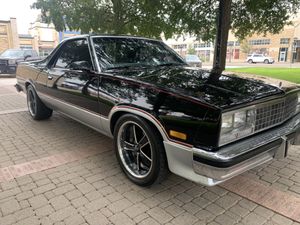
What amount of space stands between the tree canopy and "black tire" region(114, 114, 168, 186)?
5003 millimetres

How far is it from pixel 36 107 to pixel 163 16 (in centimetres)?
443

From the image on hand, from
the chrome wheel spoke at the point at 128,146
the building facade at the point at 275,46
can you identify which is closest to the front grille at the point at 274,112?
the chrome wheel spoke at the point at 128,146

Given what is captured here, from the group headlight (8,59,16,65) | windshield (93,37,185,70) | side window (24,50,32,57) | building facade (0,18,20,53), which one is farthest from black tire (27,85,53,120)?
building facade (0,18,20,53)

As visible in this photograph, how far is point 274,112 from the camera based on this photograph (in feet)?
9.07

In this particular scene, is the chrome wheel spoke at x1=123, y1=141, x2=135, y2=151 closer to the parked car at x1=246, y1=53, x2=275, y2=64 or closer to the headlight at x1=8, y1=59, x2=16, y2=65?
the headlight at x1=8, y1=59, x2=16, y2=65

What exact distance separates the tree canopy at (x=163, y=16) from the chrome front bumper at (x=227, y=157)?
5515 millimetres

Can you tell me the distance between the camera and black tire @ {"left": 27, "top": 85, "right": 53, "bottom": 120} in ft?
18.2

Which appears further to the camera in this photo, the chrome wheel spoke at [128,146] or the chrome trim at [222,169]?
the chrome wheel spoke at [128,146]

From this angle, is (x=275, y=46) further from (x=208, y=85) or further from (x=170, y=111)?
(x=170, y=111)

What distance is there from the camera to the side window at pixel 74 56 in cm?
373

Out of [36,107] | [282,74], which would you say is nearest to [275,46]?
[282,74]

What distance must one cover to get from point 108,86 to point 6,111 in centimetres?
476

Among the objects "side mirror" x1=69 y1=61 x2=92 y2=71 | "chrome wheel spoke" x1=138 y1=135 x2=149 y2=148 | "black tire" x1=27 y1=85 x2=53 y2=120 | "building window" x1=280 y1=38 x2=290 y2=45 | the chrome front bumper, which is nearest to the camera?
the chrome front bumper

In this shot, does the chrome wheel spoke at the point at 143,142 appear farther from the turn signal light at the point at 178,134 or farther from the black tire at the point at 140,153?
the turn signal light at the point at 178,134
